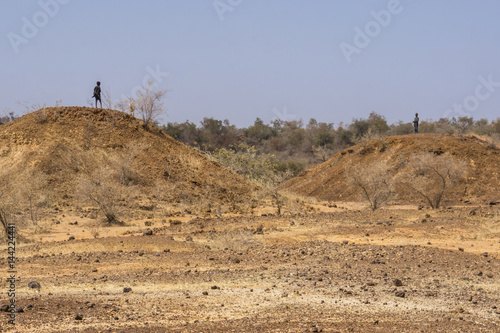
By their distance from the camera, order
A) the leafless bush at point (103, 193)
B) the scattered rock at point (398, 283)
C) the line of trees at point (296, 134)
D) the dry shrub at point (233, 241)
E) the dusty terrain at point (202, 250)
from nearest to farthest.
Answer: the dusty terrain at point (202, 250), the scattered rock at point (398, 283), the dry shrub at point (233, 241), the leafless bush at point (103, 193), the line of trees at point (296, 134)

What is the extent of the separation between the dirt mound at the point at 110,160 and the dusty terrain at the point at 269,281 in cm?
680

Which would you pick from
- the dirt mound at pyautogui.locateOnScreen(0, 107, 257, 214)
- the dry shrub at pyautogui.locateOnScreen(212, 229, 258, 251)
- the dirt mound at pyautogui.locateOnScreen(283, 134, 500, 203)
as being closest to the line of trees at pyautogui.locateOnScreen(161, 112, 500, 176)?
the dirt mound at pyautogui.locateOnScreen(283, 134, 500, 203)

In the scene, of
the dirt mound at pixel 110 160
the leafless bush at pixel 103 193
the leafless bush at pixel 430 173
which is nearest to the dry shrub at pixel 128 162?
the dirt mound at pixel 110 160

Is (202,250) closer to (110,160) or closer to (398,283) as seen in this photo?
(398,283)

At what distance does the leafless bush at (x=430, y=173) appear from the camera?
75.8 ft

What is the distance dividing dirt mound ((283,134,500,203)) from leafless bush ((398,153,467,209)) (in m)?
0.64

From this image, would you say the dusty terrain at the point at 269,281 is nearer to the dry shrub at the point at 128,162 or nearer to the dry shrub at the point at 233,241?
the dry shrub at the point at 233,241

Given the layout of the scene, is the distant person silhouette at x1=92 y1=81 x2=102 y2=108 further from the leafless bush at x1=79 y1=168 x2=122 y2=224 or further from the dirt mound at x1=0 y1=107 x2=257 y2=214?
the leafless bush at x1=79 y1=168 x2=122 y2=224

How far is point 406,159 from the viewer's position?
29.2 m

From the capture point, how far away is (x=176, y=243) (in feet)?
41.4

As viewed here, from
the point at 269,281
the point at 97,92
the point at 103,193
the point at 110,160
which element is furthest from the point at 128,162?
the point at 269,281

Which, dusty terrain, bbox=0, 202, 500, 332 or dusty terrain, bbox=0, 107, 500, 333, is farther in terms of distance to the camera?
dusty terrain, bbox=0, 107, 500, 333

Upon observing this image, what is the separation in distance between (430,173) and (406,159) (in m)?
2.37

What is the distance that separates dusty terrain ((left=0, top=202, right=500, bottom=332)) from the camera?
6.48 metres
